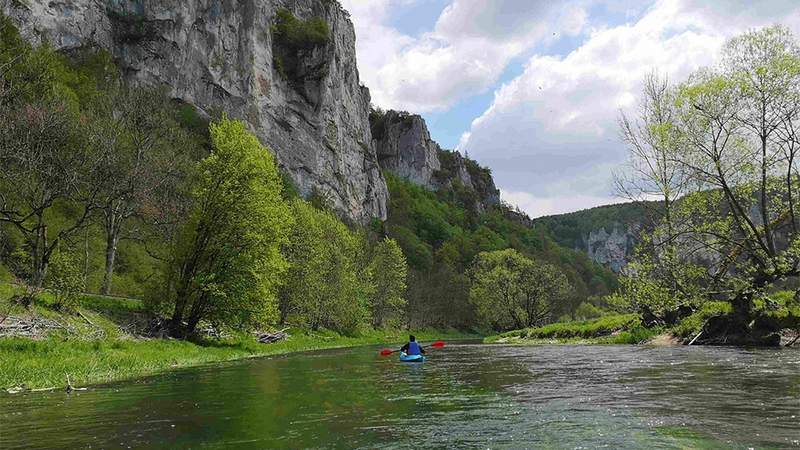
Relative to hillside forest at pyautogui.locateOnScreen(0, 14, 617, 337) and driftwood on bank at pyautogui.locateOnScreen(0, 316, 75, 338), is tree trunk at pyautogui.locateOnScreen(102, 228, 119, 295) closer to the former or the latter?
hillside forest at pyautogui.locateOnScreen(0, 14, 617, 337)

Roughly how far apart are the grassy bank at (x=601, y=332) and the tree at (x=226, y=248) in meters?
24.6

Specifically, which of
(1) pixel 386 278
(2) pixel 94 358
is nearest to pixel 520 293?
(1) pixel 386 278

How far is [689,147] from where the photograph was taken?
91.0 feet

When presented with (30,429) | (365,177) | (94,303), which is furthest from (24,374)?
(365,177)

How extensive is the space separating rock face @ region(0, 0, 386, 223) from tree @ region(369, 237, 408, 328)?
2588 centimetres

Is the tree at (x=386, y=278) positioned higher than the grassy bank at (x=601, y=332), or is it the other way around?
the tree at (x=386, y=278)

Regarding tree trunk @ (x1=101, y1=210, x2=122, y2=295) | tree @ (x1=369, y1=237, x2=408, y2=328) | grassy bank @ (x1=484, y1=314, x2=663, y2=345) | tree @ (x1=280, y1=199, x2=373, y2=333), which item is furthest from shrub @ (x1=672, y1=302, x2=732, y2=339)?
tree @ (x1=369, y1=237, x2=408, y2=328)

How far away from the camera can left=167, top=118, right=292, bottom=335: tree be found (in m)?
33.3

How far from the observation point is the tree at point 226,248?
33.3m

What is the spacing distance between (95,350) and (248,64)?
3146 inches

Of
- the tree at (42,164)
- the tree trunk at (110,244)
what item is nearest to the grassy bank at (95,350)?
the tree at (42,164)

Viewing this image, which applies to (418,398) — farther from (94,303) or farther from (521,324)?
(521,324)

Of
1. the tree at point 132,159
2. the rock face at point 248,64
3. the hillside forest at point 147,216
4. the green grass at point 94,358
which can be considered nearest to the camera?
A: the green grass at point 94,358

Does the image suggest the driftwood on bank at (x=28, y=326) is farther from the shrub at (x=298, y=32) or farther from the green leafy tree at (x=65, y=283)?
the shrub at (x=298, y=32)
